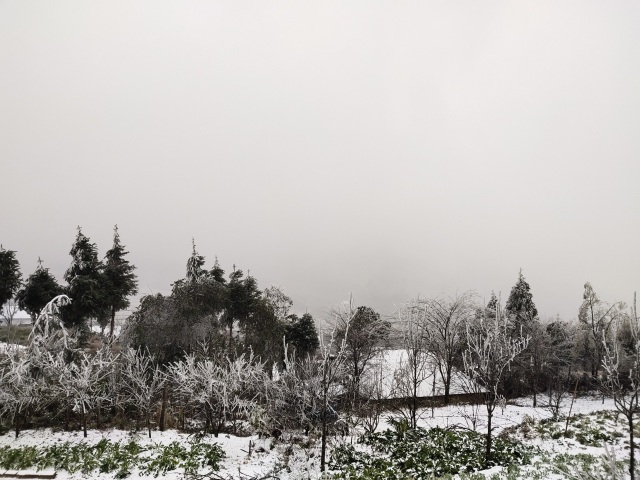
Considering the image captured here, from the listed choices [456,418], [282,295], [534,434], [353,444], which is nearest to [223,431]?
[353,444]

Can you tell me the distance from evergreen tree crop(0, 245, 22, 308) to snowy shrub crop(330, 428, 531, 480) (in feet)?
79.3

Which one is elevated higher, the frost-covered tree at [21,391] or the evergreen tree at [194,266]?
the evergreen tree at [194,266]

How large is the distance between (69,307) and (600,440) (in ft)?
91.8

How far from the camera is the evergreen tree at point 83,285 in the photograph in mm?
23219

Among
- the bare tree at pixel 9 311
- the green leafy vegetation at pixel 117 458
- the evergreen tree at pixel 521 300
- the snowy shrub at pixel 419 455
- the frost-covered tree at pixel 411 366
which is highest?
the evergreen tree at pixel 521 300

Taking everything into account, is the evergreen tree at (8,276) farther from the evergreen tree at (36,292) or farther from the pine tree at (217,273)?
the pine tree at (217,273)

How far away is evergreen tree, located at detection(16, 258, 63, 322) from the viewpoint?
2439 cm

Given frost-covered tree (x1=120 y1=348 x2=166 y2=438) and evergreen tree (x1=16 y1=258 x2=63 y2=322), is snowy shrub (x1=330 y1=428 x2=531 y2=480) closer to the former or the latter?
frost-covered tree (x1=120 y1=348 x2=166 y2=438)

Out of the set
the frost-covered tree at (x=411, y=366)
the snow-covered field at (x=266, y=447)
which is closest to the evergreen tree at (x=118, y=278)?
the snow-covered field at (x=266, y=447)

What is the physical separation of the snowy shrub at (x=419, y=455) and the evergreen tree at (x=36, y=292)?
22077 mm

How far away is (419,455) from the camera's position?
1265 cm

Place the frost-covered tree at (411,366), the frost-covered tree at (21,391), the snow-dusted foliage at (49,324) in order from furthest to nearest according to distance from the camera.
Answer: the frost-covered tree at (411,366)
the frost-covered tree at (21,391)
the snow-dusted foliage at (49,324)

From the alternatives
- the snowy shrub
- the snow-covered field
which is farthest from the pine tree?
the snowy shrub

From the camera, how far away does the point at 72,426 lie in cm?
1902
